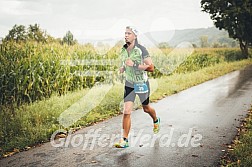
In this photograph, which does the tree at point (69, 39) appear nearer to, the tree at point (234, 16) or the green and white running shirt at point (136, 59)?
the green and white running shirt at point (136, 59)

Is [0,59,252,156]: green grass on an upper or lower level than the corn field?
lower

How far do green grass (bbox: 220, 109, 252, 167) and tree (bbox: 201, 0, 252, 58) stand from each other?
2925cm

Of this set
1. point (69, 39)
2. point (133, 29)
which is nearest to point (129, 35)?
point (133, 29)

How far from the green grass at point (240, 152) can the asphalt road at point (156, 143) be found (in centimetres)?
15

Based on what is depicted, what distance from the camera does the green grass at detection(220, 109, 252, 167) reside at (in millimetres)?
4223

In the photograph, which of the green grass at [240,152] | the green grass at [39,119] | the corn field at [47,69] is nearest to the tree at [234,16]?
the corn field at [47,69]

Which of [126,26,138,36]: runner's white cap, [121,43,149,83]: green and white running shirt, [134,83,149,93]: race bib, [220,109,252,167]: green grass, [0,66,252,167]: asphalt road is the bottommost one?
[0,66,252,167]: asphalt road

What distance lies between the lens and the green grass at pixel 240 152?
4223 millimetres

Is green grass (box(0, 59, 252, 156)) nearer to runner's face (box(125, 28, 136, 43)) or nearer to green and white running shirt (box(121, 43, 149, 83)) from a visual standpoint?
green and white running shirt (box(121, 43, 149, 83))

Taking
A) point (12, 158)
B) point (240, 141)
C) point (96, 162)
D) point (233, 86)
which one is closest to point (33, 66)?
point (12, 158)

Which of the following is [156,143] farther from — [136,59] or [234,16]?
[234,16]

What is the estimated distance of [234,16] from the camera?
3234 cm

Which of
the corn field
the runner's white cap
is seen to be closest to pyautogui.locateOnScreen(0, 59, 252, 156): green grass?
the corn field

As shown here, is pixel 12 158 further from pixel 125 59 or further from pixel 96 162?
pixel 125 59
